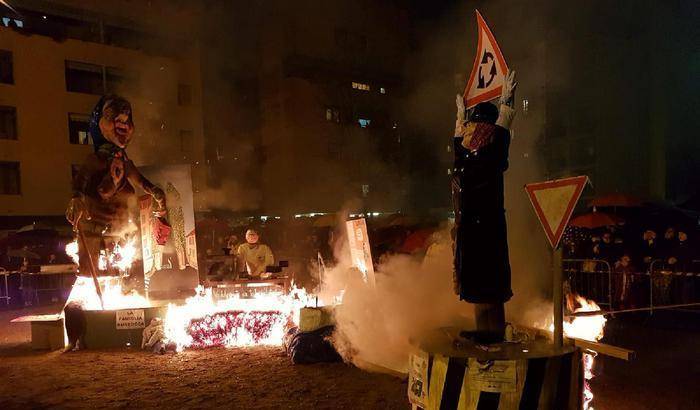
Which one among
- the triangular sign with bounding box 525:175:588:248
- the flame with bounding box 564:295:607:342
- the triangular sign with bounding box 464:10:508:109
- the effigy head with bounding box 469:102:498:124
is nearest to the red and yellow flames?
the flame with bounding box 564:295:607:342

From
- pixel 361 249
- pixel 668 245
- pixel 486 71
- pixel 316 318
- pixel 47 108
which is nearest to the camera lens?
pixel 486 71

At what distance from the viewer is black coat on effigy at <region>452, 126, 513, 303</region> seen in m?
3.91

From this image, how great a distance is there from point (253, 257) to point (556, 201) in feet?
22.5

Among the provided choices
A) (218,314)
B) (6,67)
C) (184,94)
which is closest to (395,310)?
(218,314)

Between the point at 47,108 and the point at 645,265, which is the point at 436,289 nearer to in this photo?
the point at 645,265

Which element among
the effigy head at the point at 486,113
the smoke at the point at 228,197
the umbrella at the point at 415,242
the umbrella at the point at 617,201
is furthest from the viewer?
the smoke at the point at 228,197

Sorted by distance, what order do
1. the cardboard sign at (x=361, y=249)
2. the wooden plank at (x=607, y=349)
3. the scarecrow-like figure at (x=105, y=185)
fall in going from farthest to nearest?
the scarecrow-like figure at (x=105, y=185) < the cardboard sign at (x=361, y=249) < the wooden plank at (x=607, y=349)

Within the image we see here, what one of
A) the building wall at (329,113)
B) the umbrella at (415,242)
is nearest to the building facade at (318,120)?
the building wall at (329,113)

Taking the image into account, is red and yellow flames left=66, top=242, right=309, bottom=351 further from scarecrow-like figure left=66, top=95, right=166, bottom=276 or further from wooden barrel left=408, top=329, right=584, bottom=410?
wooden barrel left=408, top=329, right=584, bottom=410

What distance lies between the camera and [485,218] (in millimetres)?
3943

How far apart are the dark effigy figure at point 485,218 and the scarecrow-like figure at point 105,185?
21.6 feet

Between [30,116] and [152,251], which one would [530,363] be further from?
[30,116]

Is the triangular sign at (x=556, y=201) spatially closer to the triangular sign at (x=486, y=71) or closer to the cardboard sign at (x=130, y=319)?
the triangular sign at (x=486, y=71)

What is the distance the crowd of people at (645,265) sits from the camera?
9.55 m
